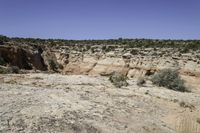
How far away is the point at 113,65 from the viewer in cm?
4216

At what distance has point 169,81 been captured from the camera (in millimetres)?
26609

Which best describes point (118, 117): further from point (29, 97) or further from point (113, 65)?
point (113, 65)

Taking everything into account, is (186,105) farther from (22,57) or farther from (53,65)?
(53,65)

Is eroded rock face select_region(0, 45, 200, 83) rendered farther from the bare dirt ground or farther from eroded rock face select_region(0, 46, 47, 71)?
the bare dirt ground

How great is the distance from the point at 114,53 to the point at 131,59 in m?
3.81

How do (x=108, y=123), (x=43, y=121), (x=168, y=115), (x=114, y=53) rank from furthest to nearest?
(x=114, y=53)
(x=168, y=115)
(x=108, y=123)
(x=43, y=121)

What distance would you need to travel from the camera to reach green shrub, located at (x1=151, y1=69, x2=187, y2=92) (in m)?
26.2

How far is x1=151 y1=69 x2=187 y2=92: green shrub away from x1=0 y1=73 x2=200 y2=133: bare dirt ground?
17.9 feet

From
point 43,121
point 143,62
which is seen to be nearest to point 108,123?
Answer: point 43,121

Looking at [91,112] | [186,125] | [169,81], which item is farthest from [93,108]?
[169,81]

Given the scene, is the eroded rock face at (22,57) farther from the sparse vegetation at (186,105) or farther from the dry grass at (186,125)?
the dry grass at (186,125)

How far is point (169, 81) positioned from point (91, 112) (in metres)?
13.3

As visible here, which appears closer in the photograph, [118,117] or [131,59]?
[118,117]

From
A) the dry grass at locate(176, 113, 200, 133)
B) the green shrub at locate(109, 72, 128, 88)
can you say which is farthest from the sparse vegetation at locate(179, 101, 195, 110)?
the green shrub at locate(109, 72, 128, 88)
